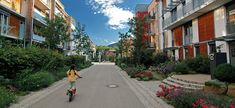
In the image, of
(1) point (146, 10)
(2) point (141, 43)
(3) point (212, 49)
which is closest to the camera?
(3) point (212, 49)

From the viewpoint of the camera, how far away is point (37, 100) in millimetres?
9016

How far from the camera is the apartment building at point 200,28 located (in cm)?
1689

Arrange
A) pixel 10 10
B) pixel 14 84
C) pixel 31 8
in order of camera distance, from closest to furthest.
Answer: pixel 14 84, pixel 10 10, pixel 31 8

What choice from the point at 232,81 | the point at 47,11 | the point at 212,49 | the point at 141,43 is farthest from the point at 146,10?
the point at 232,81

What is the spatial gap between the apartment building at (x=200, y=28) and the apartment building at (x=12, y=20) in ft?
65.5

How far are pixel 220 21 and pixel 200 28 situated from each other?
387cm

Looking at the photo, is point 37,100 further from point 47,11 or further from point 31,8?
point 47,11

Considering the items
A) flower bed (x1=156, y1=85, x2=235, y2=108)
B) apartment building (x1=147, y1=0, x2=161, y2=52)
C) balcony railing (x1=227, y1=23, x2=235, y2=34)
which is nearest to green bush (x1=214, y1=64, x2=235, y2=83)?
flower bed (x1=156, y1=85, x2=235, y2=108)

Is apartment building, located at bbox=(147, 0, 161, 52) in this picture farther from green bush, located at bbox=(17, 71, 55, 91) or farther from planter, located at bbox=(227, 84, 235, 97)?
planter, located at bbox=(227, 84, 235, 97)

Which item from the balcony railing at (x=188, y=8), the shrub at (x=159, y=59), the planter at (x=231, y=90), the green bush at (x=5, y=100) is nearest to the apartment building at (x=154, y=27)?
the balcony railing at (x=188, y=8)

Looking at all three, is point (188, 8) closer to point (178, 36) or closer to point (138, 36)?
point (178, 36)

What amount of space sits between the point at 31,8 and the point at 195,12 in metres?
21.0

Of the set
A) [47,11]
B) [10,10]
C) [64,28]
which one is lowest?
[64,28]

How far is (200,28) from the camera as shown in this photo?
2175cm
